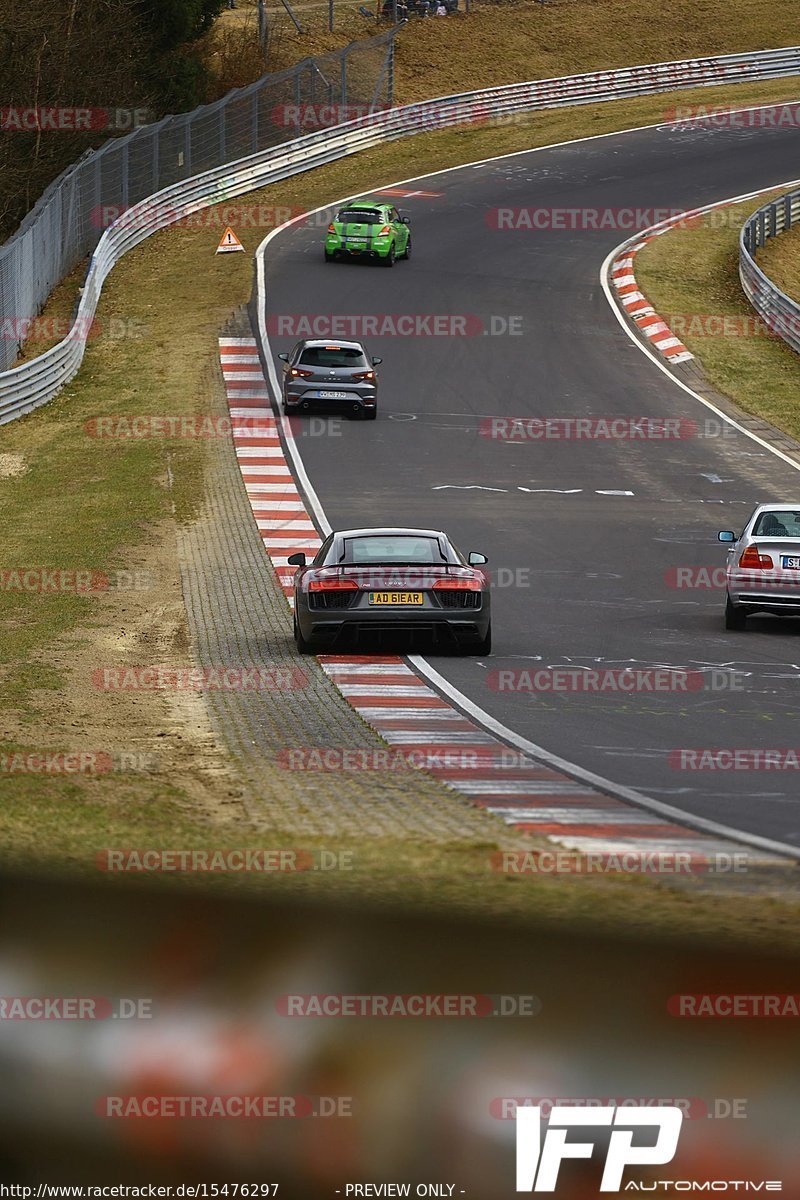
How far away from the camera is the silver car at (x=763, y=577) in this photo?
1853 cm

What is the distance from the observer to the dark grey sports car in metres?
16.8

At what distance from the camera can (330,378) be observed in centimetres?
3391

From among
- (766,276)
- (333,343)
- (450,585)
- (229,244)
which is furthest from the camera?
(229,244)

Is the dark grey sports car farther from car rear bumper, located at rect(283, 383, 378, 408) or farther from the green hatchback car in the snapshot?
the green hatchback car

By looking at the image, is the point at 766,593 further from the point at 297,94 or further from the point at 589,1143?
the point at 297,94

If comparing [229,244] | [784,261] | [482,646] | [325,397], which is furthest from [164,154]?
[482,646]

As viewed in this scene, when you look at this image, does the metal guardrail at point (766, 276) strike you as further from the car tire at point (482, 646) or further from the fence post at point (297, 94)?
the car tire at point (482, 646)

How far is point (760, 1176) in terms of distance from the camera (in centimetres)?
452

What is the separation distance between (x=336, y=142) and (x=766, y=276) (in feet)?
63.0

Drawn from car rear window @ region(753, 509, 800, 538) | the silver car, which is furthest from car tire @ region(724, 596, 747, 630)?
car rear window @ region(753, 509, 800, 538)

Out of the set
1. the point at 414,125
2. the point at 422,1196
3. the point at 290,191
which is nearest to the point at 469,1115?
the point at 422,1196

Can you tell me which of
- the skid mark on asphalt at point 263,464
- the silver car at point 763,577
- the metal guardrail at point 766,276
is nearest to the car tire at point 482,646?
the silver car at point 763,577

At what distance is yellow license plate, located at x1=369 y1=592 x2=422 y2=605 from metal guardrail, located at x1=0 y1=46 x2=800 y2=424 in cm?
1747

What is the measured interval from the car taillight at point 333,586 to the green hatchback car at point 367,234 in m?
30.1
